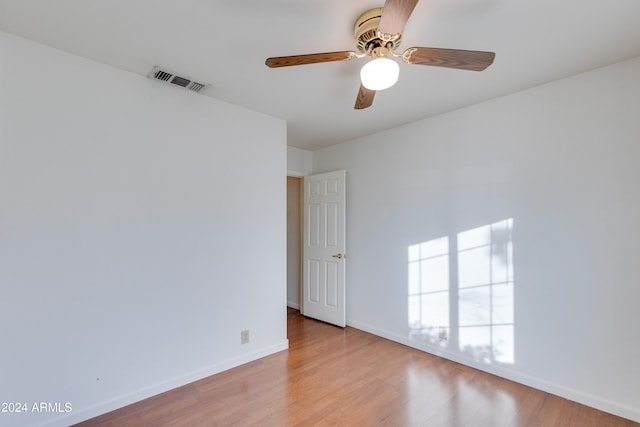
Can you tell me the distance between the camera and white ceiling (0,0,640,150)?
5.05 ft

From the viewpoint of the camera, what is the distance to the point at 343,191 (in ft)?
12.2

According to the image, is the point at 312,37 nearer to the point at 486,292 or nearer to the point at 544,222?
the point at 544,222

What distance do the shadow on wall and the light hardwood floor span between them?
236 millimetres

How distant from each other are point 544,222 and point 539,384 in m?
1.31

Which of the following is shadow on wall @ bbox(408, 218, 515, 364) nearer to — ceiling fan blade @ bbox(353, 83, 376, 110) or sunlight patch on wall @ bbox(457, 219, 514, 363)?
sunlight patch on wall @ bbox(457, 219, 514, 363)

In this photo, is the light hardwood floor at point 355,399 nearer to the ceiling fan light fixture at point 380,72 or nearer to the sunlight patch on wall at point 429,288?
the sunlight patch on wall at point 429,288

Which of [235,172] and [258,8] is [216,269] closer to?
[235,172]

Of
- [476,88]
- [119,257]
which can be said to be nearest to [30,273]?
[119,257]

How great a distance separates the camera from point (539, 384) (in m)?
2.30

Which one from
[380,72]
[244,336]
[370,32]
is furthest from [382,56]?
[244,336]

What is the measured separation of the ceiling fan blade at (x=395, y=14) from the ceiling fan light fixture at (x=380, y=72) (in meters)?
0.13

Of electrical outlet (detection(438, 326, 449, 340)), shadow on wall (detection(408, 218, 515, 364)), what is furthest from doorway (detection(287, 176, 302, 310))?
electrical outlet (detection(438, 326, 449, 340))

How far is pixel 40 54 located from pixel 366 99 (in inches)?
84.7

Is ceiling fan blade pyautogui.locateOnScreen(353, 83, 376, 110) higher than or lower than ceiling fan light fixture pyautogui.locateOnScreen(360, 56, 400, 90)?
higher
